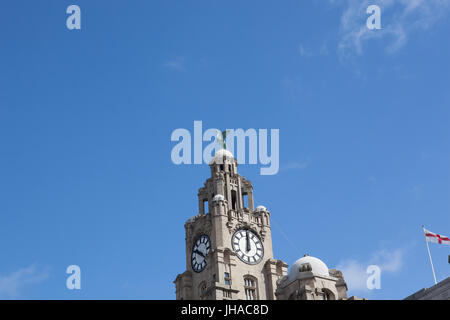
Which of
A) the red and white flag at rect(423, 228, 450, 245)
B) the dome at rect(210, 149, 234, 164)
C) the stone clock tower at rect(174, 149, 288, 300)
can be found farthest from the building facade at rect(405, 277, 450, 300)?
the dome at rect(210, 149, 234, 164)

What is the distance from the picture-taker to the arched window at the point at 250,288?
97.9m

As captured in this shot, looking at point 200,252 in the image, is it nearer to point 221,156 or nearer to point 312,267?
point 221,156

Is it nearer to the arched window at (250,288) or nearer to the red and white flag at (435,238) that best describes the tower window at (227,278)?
the arched window at (250,288)

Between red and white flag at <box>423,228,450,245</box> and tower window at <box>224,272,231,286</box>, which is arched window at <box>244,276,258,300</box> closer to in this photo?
tower window at <box>224,272,231,286</box>

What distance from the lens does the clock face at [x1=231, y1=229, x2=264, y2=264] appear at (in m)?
102

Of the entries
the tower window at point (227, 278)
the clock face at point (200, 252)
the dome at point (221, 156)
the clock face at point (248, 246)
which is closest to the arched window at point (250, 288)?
the clock face at point (248, 246)

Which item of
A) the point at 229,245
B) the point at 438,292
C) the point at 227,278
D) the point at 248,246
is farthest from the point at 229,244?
the point at 438,292

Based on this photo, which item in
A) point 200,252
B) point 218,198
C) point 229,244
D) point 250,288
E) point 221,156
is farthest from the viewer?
point 221,156

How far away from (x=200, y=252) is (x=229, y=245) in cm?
595

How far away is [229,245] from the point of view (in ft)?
330

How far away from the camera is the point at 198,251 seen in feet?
343
